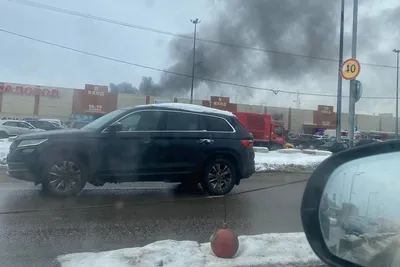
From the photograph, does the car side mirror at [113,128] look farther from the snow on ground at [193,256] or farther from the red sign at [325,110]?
the red sign at [325,110]

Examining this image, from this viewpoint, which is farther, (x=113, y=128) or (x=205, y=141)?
(x=205, y=141)

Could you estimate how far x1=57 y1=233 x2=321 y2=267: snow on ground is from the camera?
3988 mm

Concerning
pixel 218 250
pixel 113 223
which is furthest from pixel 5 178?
pixel 218 250

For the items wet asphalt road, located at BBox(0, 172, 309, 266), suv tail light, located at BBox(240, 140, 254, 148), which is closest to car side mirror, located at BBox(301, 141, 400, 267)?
wet asphalt road, located at BBox(0, 172, 309, 266)

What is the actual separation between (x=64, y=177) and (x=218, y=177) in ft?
9.28

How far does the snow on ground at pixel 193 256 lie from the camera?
13.1 ft

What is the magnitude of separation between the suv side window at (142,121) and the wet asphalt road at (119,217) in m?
1.29

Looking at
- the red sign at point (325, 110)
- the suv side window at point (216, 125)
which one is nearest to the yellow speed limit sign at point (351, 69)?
the suv side window at point (216, 125)

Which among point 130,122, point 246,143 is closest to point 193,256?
point 130,122

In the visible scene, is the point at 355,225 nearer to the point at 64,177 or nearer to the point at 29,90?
the point at 64,177

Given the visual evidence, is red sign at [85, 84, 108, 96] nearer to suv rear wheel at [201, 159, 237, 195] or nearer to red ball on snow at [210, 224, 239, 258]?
suv rear wheel at [201, 159, 237, 195]

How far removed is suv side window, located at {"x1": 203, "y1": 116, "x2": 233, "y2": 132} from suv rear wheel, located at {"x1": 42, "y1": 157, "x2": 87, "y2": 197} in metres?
2.45

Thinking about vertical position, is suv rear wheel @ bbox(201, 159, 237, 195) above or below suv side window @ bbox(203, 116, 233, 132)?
below

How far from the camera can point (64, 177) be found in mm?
7109
